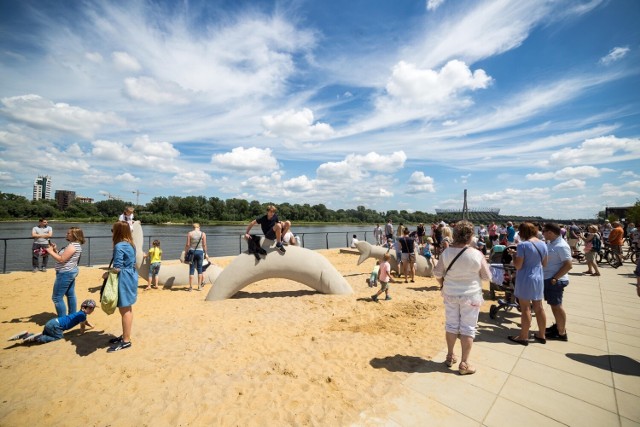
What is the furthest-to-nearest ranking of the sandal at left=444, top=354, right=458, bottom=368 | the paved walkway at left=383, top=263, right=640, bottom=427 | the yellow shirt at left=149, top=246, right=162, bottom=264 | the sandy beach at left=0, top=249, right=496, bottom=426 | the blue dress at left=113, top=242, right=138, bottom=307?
1. the yellow shirt at left=149, top=246, right=162, bottom=264
2. the blue dress at left=113, top=242, right=138, bottom=307
3. the sandal at left=444, top=354, right=458, bottom=368
4. the sandy beach at left=0, top=249, right=496, bottom=426
5. the paved walkway at left=383, top=263, right=640, bottom=427

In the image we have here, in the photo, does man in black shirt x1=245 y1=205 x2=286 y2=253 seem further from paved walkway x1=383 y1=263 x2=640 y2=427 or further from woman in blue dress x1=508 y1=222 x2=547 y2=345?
woman in blue dress x1=508 y1=222 x2=547 y2=345

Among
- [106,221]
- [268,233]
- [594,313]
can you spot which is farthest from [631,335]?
[106,221]

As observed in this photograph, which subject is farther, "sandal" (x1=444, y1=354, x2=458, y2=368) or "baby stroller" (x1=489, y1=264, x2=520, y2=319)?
"baby stroller" (x1=489, y1=264, x2=520, y2=319)

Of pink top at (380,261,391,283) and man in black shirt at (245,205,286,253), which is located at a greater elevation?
man in black shirt at (245,205,286,253)

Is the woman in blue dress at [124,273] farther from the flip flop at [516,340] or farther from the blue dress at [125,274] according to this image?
the flip flop at [516,340]

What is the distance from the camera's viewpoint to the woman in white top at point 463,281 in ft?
10.7

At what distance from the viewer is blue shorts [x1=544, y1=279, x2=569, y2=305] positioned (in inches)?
172

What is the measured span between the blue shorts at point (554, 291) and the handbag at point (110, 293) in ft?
21.2

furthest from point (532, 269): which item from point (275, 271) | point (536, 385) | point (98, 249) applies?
point (98, 249)

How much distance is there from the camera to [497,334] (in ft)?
16.0

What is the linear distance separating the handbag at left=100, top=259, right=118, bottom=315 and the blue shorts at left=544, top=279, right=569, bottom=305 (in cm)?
646

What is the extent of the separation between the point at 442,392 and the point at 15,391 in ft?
16.3

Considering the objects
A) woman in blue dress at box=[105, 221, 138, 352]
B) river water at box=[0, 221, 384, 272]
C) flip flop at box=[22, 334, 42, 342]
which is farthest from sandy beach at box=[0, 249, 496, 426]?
river water at box=[0, 221, 384, 272]

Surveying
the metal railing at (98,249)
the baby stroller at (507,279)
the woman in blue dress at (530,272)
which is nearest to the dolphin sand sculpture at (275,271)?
the metal railing at (98,249)
